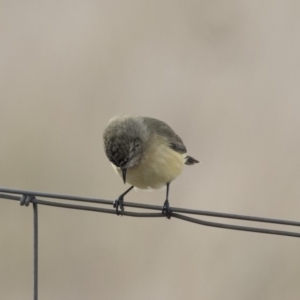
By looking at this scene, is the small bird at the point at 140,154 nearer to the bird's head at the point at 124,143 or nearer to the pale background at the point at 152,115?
the bird's head at the point at 124,143

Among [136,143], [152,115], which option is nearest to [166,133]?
[136,143]

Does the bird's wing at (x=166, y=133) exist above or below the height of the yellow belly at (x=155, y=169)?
above

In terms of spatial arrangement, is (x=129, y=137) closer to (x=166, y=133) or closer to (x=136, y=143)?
(x=136, y=143)

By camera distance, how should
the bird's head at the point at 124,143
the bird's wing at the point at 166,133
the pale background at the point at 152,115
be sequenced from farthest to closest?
the pale background at the point at 152,115 < the bird's wing at the point at 166,133 < the bird's head at the point at 124,143

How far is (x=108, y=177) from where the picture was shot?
201 inches

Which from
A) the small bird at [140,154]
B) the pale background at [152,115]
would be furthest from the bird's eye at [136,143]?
the pale background at [152,115]

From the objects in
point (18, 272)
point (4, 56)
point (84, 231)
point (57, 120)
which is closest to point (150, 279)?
point (84, 231)

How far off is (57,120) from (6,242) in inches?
46.2

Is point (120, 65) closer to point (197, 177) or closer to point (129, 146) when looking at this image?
point (197, 177)

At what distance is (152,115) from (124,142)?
213cm

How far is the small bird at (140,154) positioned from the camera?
290 cm

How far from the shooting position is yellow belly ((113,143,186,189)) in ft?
9.72

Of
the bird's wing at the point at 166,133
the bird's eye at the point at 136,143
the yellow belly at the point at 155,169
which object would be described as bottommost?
the yellow belly at the point at 155,169

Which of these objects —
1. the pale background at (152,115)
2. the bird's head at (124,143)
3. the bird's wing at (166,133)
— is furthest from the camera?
the pale background at (152,115)
